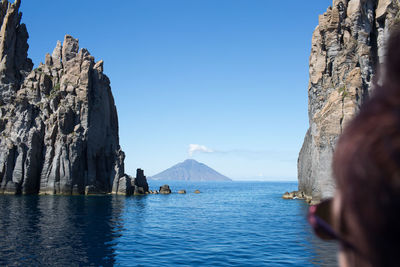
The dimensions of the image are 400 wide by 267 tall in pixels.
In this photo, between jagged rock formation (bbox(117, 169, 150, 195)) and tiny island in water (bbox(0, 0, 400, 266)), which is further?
jagged rock formation (bbox(117, 169, 150, 195))

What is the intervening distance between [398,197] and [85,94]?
84.9 m

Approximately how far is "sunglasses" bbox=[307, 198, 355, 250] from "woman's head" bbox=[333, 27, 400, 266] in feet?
0.09

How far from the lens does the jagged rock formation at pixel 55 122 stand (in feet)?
236

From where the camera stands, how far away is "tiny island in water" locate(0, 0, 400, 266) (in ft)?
80.6

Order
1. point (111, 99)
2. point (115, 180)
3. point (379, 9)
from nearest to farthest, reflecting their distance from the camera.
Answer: point (379, 9) → point (115, 180) → point (111, 99)

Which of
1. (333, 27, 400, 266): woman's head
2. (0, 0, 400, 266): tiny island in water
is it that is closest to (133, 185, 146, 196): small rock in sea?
(0, 0, 400, 266): tiny island in water

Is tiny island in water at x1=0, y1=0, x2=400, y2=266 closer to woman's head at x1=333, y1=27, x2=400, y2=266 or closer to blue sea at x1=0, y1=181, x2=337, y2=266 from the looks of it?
blue sea at x1=0, y1=181, x2=337, y2=266

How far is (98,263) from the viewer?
21031mm

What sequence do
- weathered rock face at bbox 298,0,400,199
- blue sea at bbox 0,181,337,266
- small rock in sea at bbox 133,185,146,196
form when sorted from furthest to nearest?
1. small rock in sea at bbox 133,185,146,196
2. weathered rock face at bbox 298,0,400,199
3. blue sea at bbox 0,181,337,266

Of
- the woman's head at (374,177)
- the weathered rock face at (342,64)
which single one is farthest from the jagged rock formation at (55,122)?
the woman's head at (374,177)

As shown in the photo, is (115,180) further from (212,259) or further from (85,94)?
(212,259)

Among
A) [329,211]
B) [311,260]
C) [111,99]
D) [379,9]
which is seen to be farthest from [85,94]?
[329,211]

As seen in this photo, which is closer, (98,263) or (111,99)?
(98,263)

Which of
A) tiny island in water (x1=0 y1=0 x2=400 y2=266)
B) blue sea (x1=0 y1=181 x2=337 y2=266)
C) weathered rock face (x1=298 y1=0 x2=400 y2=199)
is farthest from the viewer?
weathered rock face (x1=298 y1=0 x2=400 y2=199)
